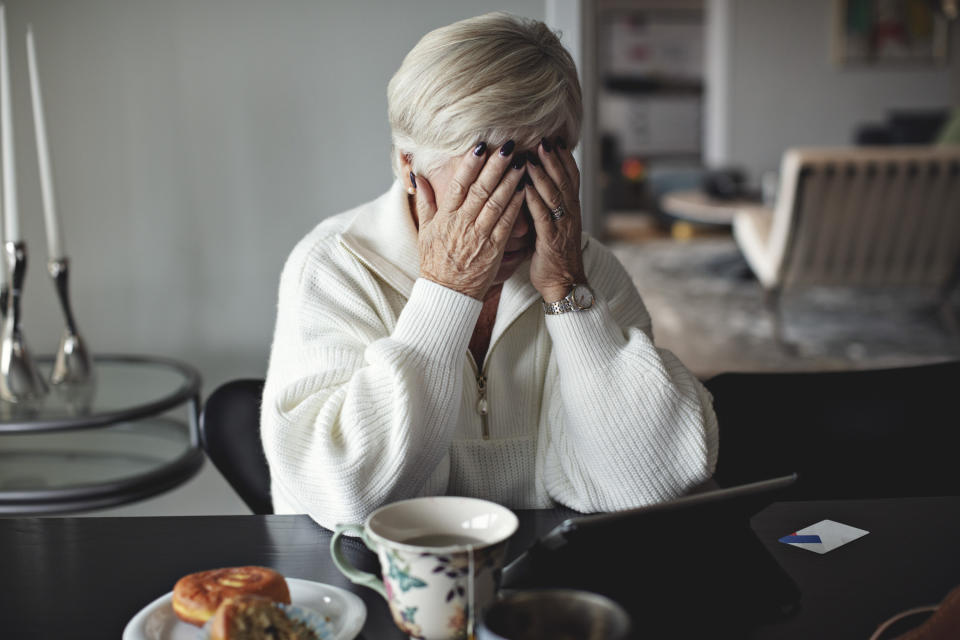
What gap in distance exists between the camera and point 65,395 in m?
1.79

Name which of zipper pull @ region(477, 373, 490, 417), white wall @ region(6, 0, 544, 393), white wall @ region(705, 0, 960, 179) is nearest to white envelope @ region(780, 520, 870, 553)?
zipper pull @ region(477, 373, 490, 417)

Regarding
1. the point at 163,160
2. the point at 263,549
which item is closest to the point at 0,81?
the point at 163,160

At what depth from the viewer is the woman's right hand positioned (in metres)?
0.99

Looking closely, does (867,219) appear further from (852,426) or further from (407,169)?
(407,169)

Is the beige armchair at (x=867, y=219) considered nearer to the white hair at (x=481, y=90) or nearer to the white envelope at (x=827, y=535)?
the white hair at (x=481, y=90)

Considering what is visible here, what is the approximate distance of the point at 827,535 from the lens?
0.81m

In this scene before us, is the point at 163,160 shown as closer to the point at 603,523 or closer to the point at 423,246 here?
the point at 423,246

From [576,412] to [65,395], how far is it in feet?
4.07

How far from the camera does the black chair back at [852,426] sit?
3.68 ft

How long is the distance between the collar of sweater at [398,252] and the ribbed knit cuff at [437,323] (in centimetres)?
11

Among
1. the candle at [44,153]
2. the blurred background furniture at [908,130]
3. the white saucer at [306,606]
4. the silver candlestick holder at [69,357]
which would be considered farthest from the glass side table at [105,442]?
the blurred background furniture at [908,130]

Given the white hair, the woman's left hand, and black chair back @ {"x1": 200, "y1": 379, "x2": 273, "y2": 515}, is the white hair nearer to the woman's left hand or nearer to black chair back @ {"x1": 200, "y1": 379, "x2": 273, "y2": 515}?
the woman's left hand

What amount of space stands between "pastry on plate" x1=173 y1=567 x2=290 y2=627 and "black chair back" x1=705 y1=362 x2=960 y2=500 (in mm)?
659

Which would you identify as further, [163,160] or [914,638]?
[163,160]
